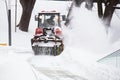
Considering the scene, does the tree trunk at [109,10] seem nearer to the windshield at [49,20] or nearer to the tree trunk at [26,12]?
the tree trunk at [26,12]

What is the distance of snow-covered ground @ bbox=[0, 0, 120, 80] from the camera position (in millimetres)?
13004

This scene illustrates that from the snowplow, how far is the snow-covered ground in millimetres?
433

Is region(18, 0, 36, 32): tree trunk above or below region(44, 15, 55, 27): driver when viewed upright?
below

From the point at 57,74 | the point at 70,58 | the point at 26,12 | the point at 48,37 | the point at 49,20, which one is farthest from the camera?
the point at 26,12

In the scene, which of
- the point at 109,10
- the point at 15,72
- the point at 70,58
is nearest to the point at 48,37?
the point at 70,58

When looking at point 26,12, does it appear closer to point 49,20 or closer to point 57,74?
point 49,20

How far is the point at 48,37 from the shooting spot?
20234mm

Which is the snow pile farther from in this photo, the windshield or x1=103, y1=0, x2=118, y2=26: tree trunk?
x1=103, y1=0, x2=118, y2=26: tree trunk

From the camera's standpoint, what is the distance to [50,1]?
5903 centimetres

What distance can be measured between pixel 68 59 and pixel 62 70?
215 centimetres

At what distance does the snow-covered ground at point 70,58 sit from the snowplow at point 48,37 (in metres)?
0.43

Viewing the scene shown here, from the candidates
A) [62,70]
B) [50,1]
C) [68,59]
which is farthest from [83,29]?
[50,1]

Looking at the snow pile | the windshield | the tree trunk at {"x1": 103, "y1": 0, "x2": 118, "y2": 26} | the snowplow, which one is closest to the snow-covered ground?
the snow pile

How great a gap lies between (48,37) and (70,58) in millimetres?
2314
